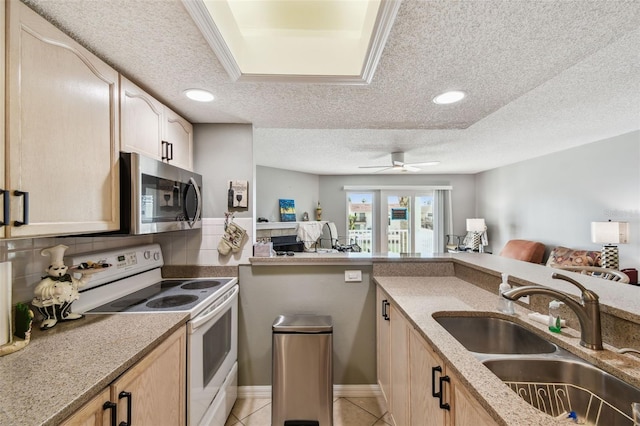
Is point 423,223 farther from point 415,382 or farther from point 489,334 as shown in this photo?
point 415,382

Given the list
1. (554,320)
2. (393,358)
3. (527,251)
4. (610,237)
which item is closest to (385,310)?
(393,358)

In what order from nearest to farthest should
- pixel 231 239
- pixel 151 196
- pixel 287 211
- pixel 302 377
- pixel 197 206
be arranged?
pixel 151 196, pixel 302 377, pixel 197 206, pixel 231 239, pixel 287 211

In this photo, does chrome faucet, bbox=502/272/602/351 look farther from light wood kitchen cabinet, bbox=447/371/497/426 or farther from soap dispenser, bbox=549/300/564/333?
light wood kitchen cabinet, bbox=447/371/497/426

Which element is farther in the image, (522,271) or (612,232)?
(612,232)

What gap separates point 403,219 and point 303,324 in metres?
4.99

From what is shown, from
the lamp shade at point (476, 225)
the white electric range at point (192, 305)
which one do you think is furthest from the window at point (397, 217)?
the white electric range at point (192, 305)

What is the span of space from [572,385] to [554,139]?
3.54 meters

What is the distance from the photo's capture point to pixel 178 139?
1928 millimetres

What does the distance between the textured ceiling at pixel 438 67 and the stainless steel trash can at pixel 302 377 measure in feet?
4.98

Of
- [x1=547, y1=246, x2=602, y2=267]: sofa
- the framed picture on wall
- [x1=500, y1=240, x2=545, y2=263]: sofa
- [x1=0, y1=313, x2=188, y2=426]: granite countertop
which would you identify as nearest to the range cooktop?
[x1=0, y1=313, x2=188, y2=426]: granite countertop

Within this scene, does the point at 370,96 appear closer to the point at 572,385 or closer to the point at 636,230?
the point at 572,385

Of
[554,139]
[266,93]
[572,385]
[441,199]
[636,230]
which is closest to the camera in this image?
[572,385]

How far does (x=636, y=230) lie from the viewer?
Answer: 3.16 metres

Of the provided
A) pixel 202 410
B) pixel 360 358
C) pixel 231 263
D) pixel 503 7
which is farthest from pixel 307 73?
pixel 360 358
